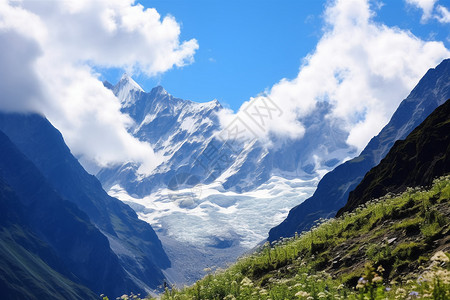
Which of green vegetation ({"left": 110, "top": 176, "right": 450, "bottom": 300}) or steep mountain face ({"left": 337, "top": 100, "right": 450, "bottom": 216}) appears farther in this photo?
steep mountain face ({"left": 337, "top": 100, "right": 450, "bottom": 216})

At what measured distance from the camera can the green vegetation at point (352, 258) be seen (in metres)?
15.6

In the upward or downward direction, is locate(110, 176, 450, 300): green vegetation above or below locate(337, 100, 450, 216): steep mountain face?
below

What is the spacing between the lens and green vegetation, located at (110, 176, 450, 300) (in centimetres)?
1555

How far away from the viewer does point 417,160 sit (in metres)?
54.4

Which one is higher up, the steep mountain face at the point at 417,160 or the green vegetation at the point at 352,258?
the steep mountain face at the point at 417,160

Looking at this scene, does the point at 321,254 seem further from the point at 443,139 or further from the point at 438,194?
the point at 443,139

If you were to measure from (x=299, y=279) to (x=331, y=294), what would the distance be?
12.9ft

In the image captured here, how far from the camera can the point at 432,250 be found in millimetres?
16672

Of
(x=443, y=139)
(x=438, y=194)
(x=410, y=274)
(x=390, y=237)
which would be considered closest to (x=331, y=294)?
(x=410, y=274)

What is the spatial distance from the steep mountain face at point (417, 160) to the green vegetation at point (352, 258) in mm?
26474

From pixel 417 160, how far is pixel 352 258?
38.5m

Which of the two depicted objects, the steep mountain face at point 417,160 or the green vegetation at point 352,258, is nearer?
the green vegetation at point 352,258

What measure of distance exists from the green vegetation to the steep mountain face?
26.5 m

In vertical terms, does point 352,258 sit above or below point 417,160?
below
